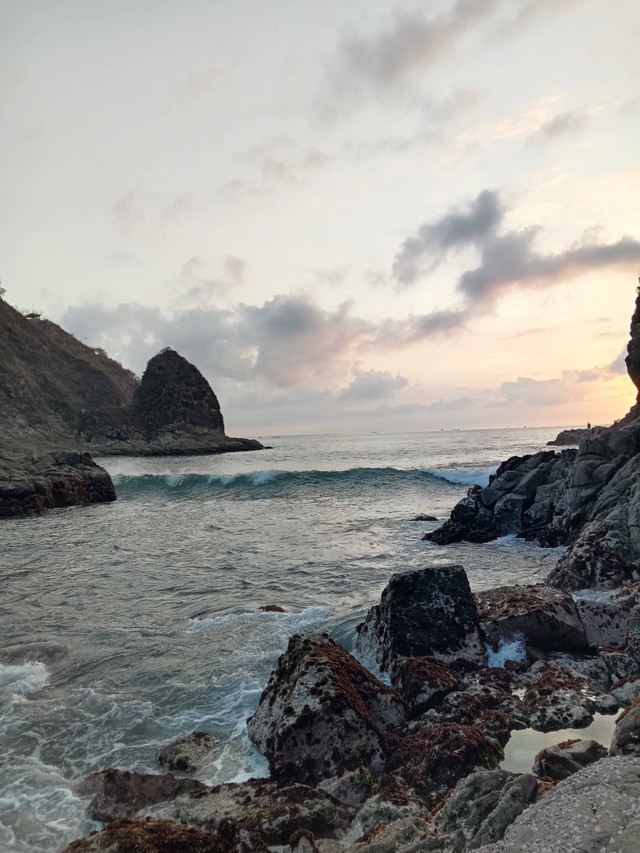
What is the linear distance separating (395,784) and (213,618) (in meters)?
6.00

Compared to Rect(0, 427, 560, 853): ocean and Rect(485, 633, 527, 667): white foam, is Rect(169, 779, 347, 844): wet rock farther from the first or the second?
Rect(485, 633, 527, 667): white foam

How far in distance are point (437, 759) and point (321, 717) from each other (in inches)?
46.7

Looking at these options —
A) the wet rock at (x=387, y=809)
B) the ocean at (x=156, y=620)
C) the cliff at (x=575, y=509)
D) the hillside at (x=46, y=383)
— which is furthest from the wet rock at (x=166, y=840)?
the hillside at (x=46, y=383)

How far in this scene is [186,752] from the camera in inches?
213

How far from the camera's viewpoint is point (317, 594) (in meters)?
11.4

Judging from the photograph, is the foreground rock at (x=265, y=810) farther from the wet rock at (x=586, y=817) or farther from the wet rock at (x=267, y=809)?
the wet rock at (x=586, y=817)

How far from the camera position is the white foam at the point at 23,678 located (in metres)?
7.06

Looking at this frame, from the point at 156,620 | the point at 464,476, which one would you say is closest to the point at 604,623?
the point at 156,620

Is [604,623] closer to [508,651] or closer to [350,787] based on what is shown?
[508,651]

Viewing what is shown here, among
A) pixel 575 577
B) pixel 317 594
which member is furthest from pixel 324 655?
pixel 575 577

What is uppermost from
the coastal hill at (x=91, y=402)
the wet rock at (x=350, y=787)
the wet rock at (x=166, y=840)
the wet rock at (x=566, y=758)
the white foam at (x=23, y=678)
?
the coastal hill at (x=91, y=402)

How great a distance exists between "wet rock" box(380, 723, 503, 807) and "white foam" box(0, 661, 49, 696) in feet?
16.9

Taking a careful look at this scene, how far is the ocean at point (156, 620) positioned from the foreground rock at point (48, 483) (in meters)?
3.50

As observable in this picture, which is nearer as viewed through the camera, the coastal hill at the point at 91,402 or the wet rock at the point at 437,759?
the wet rock at the point at 437,759
